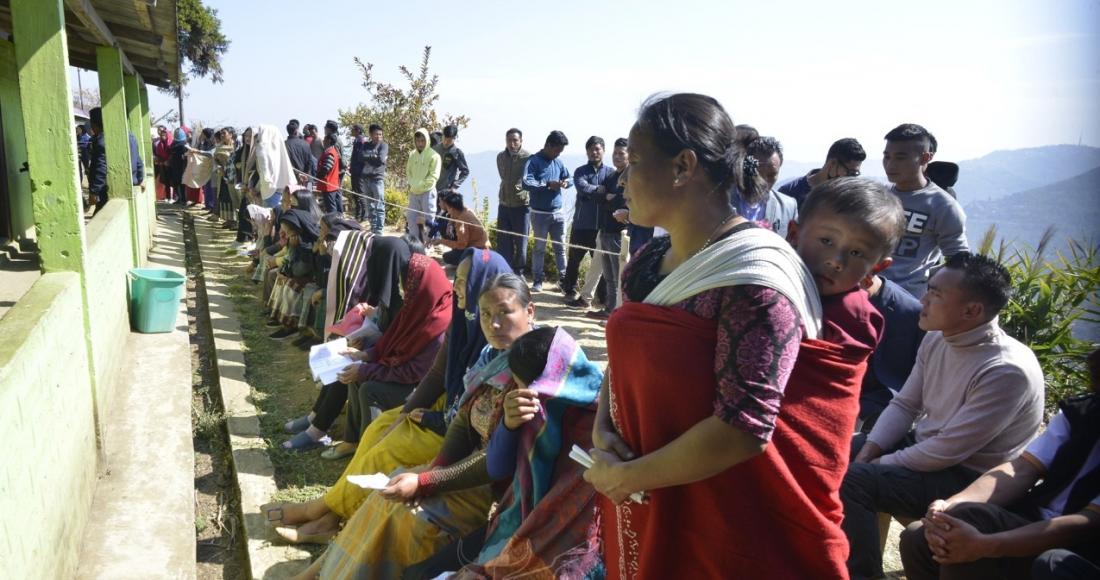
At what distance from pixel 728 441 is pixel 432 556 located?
1.71 meters

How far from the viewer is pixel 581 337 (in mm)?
6691

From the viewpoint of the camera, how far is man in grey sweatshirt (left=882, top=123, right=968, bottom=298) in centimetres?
362

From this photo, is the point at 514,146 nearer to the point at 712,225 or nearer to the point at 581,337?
the point at 581,337

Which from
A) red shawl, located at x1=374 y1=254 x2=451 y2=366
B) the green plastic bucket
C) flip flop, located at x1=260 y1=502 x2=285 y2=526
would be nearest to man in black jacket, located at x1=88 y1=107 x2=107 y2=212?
the green plastic bucket

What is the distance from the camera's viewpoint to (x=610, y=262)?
23.7 ft

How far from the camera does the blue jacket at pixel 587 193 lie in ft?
24.6

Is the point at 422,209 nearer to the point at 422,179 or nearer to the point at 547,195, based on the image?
the point at 422,179

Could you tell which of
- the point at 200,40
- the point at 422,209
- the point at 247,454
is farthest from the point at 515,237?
the point at 200,40

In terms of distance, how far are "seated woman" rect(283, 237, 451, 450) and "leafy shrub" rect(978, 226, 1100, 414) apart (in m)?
3.94

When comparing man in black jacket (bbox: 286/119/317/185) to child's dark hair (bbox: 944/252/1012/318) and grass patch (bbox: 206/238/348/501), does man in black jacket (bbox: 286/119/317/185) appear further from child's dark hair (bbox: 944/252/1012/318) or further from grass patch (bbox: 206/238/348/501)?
child's dark hair (bbox: 944/252/1012/318)

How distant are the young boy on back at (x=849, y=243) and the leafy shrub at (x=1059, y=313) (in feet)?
13.4

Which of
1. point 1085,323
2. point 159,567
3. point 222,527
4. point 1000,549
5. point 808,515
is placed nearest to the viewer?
point 808,515

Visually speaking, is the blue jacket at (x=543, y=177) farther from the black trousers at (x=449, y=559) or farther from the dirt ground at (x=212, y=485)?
the black trousers at (x=449, y=559)

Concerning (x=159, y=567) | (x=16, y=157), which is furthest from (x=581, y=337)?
(x=16, y=157)
